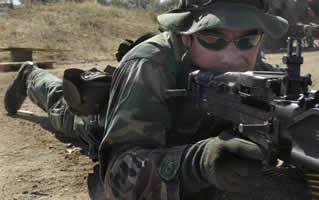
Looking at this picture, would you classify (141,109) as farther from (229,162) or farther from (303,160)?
(303,160)

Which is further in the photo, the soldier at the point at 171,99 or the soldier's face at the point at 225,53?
the soldier's face at the point at 225,53

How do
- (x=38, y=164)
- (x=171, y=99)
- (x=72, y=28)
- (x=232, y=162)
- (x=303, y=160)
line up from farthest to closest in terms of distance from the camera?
(x=72, y=28) < (x=38, y=164) < (x=171, y=99) < (x=232, y=162) < (x=303, y=160)

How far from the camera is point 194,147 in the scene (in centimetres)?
163

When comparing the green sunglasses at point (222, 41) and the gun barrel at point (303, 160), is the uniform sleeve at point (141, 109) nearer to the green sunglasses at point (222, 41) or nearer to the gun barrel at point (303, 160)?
the green sunglasses at point (222, 41)

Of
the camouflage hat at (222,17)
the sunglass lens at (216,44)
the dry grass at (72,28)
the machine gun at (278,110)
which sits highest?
the camouflage hat at (222,17)

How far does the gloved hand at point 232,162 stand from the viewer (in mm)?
1409

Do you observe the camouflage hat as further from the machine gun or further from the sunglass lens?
the machine gun

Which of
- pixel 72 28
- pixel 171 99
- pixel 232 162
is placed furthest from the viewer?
pixel 72 28

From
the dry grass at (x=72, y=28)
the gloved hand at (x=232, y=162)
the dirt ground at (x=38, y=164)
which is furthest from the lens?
the dry grass at (x=72, y=28)

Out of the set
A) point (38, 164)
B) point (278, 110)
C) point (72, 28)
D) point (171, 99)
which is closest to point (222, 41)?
point (171, 99)

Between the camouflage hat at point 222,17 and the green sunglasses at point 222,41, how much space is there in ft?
0.20

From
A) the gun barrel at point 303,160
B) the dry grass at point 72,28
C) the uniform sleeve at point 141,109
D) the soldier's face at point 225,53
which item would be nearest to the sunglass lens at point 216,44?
the soldier's face at point 225,53

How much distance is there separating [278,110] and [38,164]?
6.90 feet

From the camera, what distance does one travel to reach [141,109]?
2025mm
